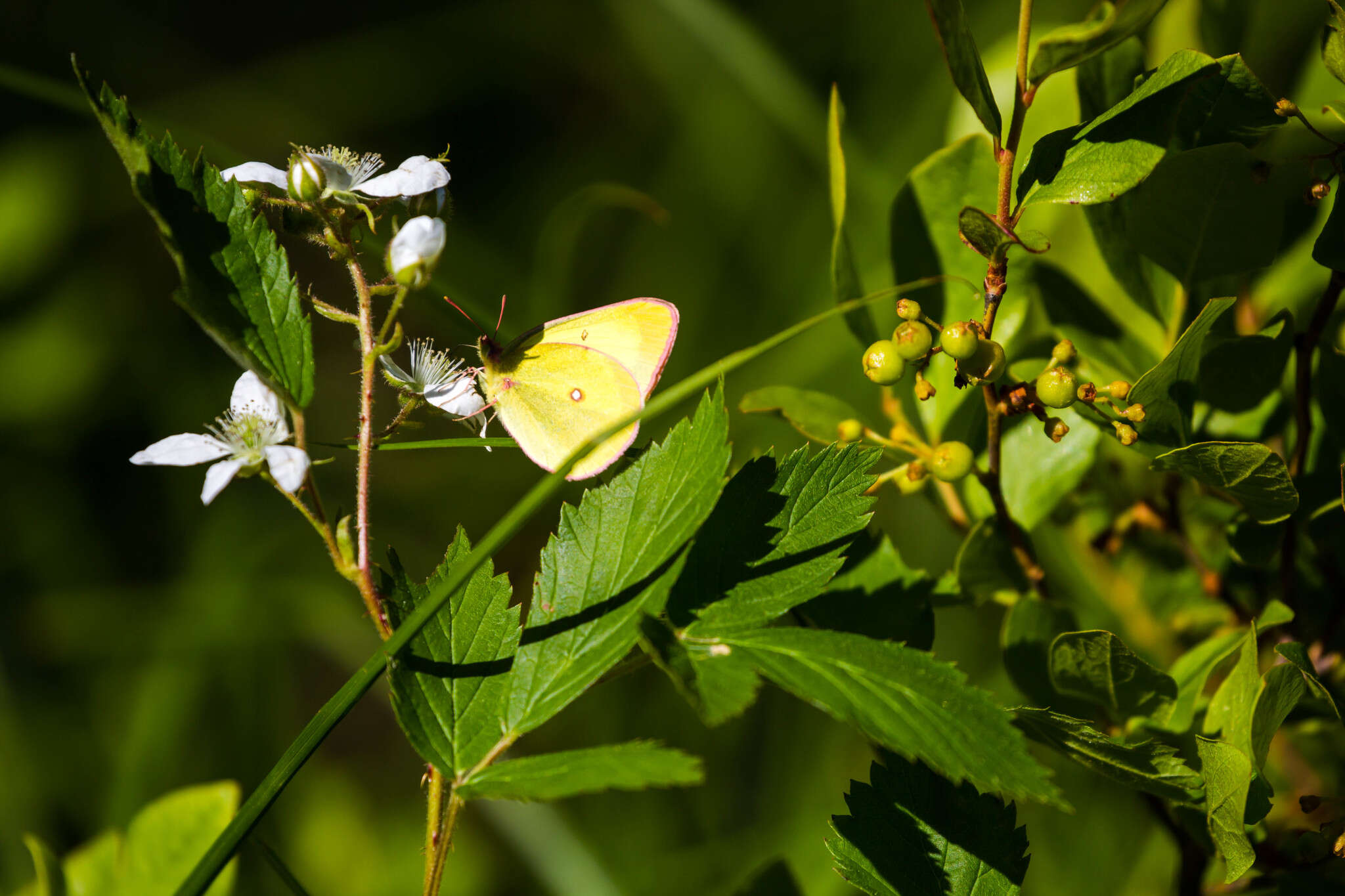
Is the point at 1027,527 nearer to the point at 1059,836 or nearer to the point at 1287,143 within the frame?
the point at 1287,143

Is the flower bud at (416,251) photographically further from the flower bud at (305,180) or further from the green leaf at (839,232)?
the green leaf at (839,232)

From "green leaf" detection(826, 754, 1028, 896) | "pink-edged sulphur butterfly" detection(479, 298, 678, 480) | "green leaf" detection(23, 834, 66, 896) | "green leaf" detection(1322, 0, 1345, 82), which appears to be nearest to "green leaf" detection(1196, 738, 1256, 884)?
"green leaf" detection(826, 754, 1028, 896)

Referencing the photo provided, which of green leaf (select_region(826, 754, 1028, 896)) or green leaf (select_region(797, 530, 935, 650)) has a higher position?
green leaf (select_region(797, 530, 935, 650))

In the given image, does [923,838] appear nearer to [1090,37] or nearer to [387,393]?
[1090,37]

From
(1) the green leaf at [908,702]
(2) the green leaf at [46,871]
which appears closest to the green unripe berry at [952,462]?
(1) the green leaf at [908,702]

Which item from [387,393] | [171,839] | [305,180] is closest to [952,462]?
[305,180]

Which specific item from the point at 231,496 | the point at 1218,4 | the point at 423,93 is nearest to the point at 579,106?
the point at 423,93

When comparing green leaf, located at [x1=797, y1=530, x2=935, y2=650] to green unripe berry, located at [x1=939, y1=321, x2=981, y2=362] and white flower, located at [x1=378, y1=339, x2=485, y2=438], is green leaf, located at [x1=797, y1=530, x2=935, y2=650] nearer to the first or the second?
green unripe berry, located at [x1=939, y1=321, x2=981, y2=362]
